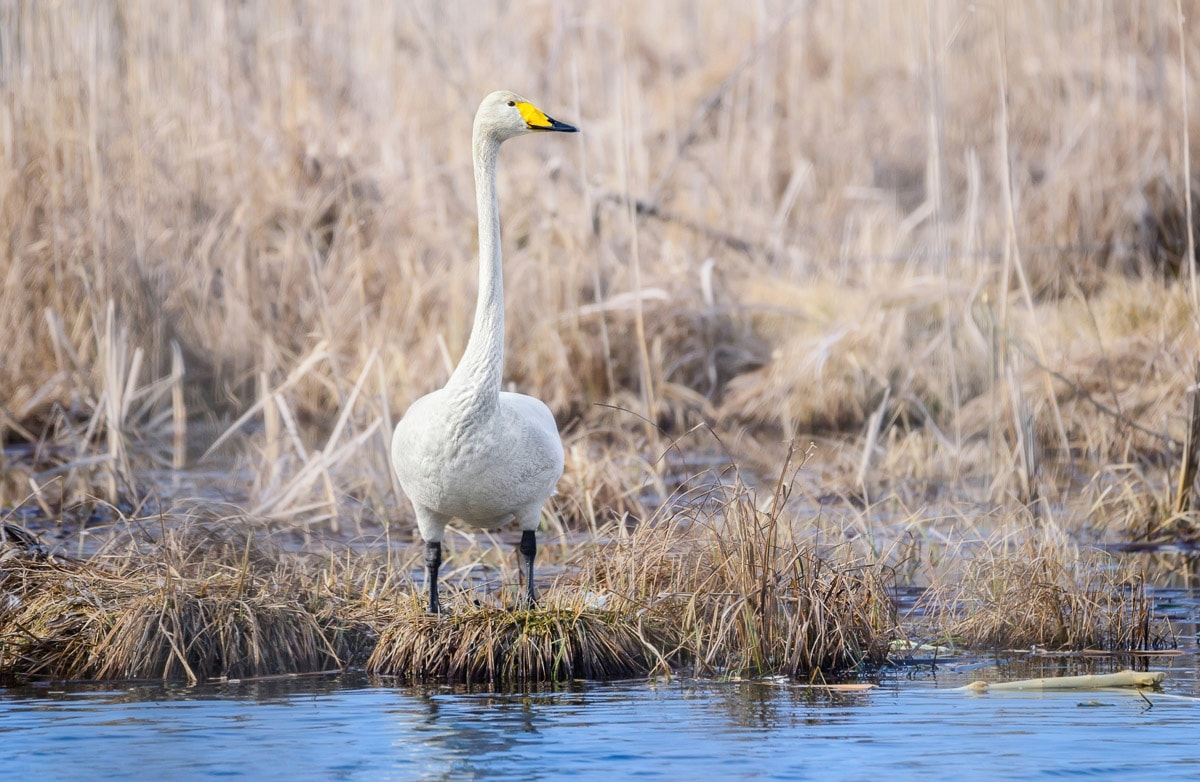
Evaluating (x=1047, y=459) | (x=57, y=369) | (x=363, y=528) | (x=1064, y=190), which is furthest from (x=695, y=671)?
(x=1064, y=190)

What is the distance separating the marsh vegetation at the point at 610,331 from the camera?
6.36 meters

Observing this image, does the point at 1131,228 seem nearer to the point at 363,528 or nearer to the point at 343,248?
the point at 343,248

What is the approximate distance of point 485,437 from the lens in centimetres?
614

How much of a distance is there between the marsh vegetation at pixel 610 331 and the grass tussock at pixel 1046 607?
0.02m

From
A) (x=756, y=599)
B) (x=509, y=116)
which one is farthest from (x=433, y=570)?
(x=509, y=116)

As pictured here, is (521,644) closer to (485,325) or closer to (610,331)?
(485,325)

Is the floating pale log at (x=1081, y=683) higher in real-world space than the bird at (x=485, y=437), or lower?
lower

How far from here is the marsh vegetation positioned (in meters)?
6.36

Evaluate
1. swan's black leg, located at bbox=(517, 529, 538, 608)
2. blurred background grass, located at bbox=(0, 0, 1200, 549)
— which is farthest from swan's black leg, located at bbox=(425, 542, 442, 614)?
blurred background grass, located at bbox=(0, 0, 1200, 549)

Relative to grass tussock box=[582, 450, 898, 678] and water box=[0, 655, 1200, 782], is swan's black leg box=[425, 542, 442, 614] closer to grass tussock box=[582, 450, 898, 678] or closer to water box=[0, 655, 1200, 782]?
water box=[0, 655, 1200, 782]

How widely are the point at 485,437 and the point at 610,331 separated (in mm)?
6783

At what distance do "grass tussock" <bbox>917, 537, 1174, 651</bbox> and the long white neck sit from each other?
6.40ft

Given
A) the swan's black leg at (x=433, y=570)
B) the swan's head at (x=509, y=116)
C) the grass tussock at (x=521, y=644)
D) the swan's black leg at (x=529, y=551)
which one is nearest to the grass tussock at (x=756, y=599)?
the grass tussock at (x=521, y=644)

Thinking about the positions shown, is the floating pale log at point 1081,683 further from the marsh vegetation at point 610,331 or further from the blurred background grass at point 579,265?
the blurred background grass at point 579,265
